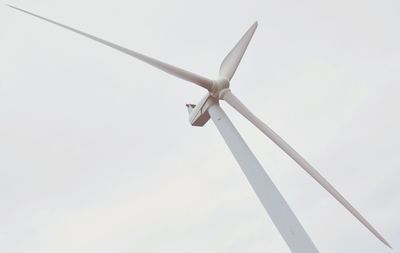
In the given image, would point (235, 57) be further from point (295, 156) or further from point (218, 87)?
point (295, 156)

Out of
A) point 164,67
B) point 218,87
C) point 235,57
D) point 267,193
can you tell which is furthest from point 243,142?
point 235,57

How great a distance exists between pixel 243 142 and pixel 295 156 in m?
3.48

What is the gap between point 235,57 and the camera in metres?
31.1

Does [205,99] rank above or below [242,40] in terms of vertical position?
below

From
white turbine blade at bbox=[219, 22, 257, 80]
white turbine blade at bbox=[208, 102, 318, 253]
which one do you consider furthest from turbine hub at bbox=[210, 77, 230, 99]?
white turbine blade at bbox=[208, 102, 318, 253]

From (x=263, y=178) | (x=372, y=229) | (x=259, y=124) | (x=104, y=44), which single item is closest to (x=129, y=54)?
(x=104, y=44)

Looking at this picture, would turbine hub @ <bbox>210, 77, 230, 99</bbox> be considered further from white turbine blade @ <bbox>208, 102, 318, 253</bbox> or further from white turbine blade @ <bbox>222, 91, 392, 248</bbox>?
white turbine blade @ <bbox>208, 102, 318, 253</bbox>

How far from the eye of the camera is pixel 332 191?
1064 inches

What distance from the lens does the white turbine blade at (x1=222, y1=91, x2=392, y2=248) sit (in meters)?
26.2

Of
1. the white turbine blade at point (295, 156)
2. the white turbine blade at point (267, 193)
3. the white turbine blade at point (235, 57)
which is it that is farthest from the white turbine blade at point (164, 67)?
the white turbine blade at point (267, 193)

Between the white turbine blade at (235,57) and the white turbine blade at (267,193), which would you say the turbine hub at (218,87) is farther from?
the white turbine blade at (267,193)

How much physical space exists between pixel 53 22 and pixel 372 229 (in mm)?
20309

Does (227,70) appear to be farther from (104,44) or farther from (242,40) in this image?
(104,44)

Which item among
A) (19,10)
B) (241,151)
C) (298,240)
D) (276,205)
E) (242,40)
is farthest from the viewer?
(242,40)
